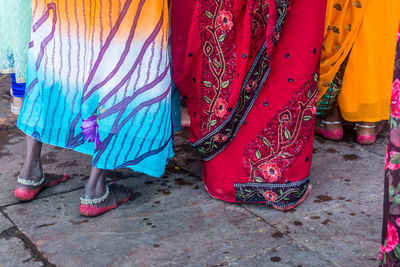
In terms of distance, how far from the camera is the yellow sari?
3.19 metres

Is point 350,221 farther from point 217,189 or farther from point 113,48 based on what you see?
point 113,48

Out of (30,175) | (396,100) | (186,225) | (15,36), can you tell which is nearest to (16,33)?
(15,36)

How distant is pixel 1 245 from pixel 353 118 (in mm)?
2131

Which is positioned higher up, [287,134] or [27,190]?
[287,134]

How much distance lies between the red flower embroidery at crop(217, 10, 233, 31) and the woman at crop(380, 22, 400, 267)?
3.77 feet

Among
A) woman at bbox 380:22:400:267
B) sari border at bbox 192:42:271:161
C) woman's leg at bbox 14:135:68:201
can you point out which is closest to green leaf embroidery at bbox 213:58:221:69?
sari border at bbox 192:42:271:161

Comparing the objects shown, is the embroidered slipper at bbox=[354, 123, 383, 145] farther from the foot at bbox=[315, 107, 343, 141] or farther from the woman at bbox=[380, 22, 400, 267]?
the woman at bbox=[380, 22, 400, 267]

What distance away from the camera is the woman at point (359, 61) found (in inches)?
126

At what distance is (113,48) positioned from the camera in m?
2.33

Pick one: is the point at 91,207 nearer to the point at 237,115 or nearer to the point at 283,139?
the point at 237,115

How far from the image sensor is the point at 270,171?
A: 8.64 ft

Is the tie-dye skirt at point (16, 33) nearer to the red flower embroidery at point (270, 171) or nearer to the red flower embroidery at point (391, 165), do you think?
the red flower embroidery at point (270, 171)

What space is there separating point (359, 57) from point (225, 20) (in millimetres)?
1174

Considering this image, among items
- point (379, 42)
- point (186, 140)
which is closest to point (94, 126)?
point (186, 140)
